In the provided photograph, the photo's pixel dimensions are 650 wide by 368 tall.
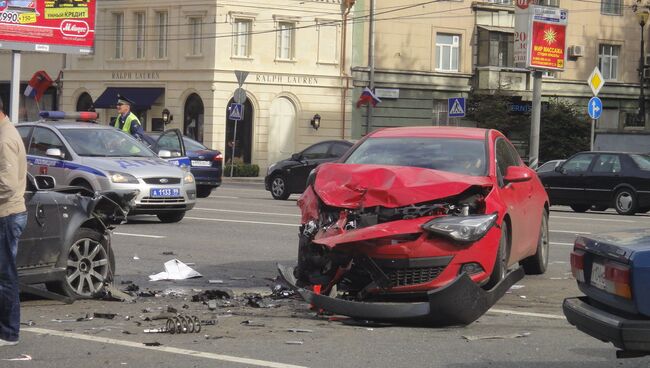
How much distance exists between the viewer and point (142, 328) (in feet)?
31.2

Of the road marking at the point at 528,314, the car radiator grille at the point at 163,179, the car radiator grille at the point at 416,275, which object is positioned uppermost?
the car radiator grille at the point at 163,179

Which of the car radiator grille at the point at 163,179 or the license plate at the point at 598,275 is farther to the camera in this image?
the car radiator grille at the point at 163,179

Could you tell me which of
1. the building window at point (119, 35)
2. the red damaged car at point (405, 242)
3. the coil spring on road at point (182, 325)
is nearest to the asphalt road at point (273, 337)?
the coil spring on road at point (182, 325)

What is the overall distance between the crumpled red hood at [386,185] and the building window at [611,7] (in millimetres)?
49443

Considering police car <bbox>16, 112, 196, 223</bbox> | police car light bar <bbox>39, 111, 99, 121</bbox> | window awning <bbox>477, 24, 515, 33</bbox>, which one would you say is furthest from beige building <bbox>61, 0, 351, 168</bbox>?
police car <bbox>16, 112, 196, 223</bbox>

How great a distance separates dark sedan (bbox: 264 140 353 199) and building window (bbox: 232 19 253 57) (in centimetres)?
2044

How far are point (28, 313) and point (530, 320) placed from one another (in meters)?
4.22

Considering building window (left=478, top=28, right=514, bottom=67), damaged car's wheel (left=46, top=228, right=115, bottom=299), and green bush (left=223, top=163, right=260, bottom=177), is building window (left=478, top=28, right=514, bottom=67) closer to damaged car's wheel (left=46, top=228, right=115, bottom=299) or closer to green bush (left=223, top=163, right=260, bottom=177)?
green bush (left=223, top=163, right=260, bottom=177)

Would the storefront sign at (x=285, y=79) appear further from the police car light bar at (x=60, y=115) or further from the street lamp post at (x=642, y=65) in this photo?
the police car light bar at (x=60, y=115)

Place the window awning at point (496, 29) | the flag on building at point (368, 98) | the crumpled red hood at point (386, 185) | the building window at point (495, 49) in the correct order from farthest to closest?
the building window at point (495, 49)
the window awning at point (496, 29)
the flag on building at point (368, 98)
the crumpled red hood at point (386, 185)

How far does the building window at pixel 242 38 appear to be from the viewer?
49312 mm

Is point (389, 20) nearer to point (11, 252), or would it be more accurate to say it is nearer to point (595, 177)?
point (595, 177)

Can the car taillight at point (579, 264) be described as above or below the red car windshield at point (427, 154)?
below

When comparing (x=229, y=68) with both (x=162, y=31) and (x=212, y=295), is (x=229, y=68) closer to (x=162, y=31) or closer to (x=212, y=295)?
(x=162, y=31)
